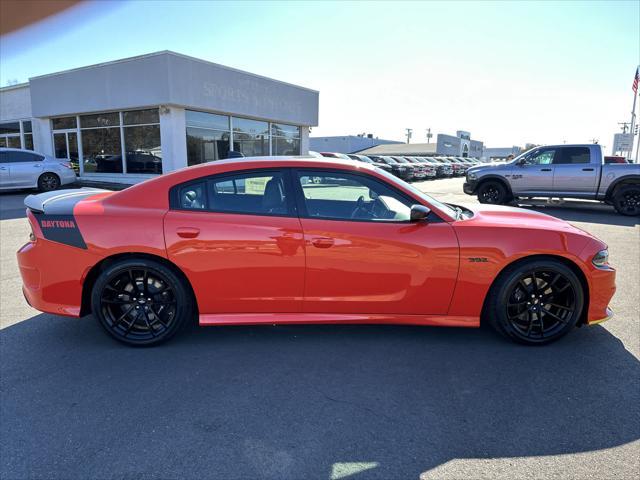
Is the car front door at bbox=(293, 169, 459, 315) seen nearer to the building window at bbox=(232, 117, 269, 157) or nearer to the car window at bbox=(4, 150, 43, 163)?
the car window at bbox=(4, 150, 43, 163)

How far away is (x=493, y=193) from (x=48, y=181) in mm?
14867

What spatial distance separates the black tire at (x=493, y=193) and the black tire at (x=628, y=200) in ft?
9.25

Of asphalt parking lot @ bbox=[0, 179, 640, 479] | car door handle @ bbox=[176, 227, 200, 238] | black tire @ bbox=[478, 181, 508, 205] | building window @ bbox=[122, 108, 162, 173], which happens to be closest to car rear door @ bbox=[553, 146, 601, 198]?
black tire @ bbox=[478, 181, 508, 205]

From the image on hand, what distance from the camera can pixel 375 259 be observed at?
345 cm

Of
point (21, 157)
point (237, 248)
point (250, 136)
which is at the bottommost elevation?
point (237, 248)

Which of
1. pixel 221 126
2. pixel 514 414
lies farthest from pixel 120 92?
pixel 514 414

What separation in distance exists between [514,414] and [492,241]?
4.40ft

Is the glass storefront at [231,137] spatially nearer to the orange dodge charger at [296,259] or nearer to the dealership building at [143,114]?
the dealership building at [143,114]

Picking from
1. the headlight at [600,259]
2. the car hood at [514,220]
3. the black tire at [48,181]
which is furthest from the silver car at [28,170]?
the headlight at [600,259]

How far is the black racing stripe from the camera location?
11.5 ft

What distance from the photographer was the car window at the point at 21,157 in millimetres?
14445

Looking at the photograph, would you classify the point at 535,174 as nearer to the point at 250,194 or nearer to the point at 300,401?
the point at 250,194

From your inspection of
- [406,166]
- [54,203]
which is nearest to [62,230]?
[54,203]

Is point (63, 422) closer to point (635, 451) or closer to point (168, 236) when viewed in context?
point (168, 236)
